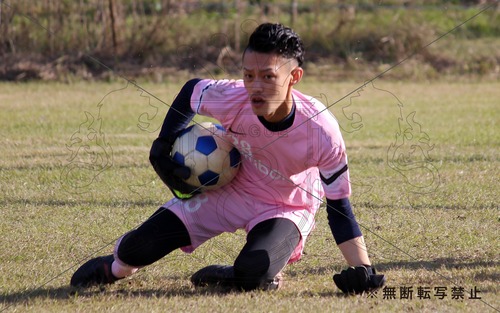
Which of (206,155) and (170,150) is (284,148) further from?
(170,150)

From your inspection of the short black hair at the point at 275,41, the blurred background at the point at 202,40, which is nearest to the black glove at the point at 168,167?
the short black hair at the point at 275,41

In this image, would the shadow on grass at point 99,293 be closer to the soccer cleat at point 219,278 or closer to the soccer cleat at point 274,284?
the soccer cleat at point 219,278

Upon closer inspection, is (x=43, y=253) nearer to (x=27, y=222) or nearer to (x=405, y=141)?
(x=27, y=222)

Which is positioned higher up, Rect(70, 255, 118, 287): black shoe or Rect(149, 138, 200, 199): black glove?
Rect(149, 138, 200, 199): black glove

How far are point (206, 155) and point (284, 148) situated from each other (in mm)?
413

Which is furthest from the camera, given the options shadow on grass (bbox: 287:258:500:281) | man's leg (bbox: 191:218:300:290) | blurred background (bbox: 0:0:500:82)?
blurred background (bbox: 0:0:500:82)

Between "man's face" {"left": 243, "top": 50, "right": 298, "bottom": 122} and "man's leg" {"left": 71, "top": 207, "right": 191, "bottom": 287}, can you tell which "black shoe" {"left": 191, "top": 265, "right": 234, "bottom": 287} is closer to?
"man's leg" {"left": 71, "top": 207, "right": 191, "bottom": 287}

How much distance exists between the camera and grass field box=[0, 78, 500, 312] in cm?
456

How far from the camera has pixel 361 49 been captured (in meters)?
15.8

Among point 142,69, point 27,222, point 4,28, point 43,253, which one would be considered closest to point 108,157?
point 27,222

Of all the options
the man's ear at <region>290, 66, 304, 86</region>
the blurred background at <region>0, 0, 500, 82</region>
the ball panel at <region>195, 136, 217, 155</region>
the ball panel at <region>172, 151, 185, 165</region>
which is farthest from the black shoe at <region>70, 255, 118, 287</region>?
the blurred background at <region>0, 0, 500, 82</region>

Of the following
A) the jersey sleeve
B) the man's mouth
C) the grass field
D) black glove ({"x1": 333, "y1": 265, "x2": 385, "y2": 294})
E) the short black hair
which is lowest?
the grass field

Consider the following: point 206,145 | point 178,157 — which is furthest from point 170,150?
point 206,145

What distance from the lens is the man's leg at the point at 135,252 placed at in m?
4.72
